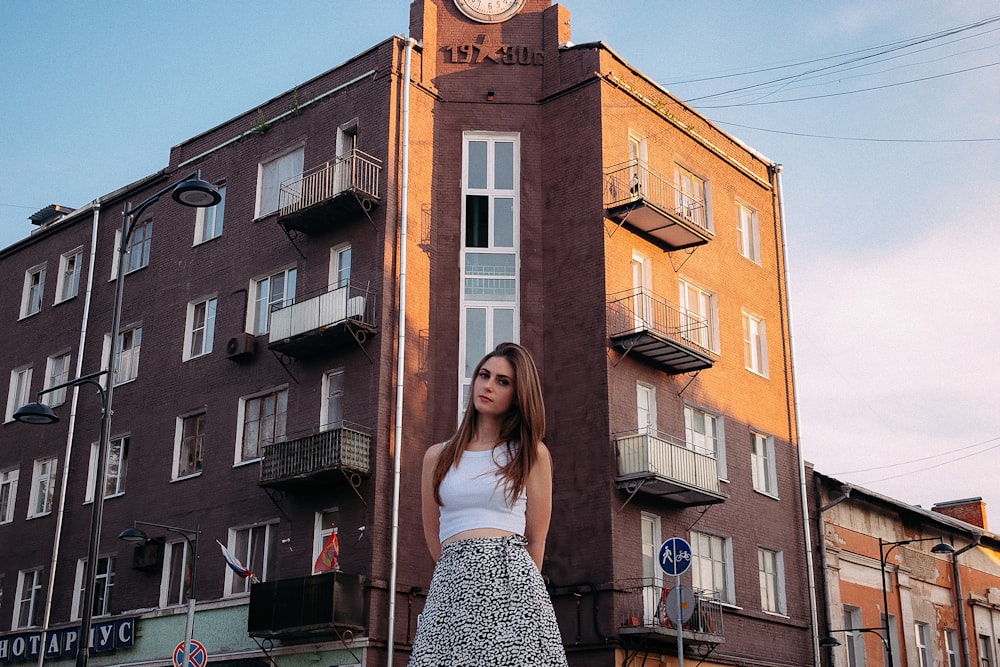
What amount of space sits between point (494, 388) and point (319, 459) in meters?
24.8

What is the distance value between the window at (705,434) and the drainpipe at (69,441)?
62.9ft

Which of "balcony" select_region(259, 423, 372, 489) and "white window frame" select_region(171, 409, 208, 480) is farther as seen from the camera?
"white window frame" select_region(171, 409, 208, 480)

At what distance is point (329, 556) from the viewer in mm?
28953

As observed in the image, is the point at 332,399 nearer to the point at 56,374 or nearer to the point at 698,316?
the point at 698,316

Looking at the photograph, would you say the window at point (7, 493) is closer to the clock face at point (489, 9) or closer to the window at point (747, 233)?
the clock face at point (489, 9)

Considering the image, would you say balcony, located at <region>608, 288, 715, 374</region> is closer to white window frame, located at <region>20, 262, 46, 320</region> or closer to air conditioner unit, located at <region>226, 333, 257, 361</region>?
air conditioner unit, located at <region>226, 333, 257, 361</region>

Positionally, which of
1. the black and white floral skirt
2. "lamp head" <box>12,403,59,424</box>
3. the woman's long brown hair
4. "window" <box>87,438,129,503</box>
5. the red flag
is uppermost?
"window" <box>87,438,129,503</box>

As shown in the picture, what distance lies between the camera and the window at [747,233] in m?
39.0

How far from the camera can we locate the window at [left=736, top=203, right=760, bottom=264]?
39.0m

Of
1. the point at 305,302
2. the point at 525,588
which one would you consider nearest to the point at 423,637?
the point at 525,588

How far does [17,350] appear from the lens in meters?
42.6

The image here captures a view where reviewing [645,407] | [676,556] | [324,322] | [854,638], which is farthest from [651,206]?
[854,638]

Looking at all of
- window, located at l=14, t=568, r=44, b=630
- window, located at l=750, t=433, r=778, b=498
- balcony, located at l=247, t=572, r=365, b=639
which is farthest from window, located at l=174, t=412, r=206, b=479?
window, located at l=750, t=433, r=778, b=498

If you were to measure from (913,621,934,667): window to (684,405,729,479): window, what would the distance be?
11.4m
